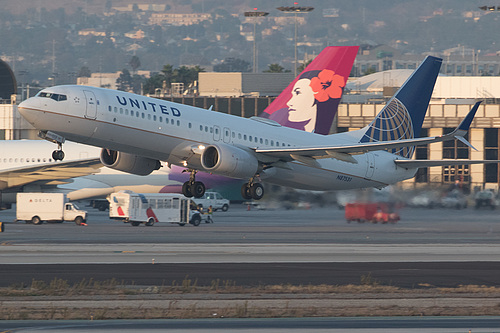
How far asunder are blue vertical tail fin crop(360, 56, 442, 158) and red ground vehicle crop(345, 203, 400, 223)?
516 cm

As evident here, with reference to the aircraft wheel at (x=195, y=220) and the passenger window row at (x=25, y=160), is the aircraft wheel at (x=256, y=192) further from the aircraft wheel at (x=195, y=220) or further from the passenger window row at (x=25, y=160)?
the passenger window row at (x=25, y=160)

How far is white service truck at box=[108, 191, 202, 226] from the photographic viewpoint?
83.0m

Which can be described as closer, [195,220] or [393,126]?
[393,126]

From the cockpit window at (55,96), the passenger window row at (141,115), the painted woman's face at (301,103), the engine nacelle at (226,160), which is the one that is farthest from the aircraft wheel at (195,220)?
the cockpit window at (55,96)

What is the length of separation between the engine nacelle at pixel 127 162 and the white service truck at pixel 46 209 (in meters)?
33.1

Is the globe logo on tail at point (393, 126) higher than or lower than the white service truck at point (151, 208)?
higher

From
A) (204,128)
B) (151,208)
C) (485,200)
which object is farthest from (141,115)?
(151,208)

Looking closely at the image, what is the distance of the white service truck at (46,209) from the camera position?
82.6 m

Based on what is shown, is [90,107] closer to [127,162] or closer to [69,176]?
[127,162]

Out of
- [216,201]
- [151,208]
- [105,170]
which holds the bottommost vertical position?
[216,201]

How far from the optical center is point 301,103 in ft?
244

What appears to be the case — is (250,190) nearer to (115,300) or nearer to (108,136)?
(108,136)

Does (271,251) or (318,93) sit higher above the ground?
(318,93)

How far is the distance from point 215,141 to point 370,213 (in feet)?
68.7
